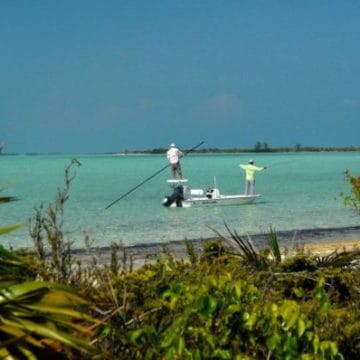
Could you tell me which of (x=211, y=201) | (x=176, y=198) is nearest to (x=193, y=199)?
(x=176, y=198)

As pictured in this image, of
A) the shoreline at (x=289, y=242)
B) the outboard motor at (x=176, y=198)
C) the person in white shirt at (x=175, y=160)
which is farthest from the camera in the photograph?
the outboard motor at (x=176, y=198)

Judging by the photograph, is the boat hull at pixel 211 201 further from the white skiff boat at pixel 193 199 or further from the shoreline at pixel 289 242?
the shoreline at pixel 289 242

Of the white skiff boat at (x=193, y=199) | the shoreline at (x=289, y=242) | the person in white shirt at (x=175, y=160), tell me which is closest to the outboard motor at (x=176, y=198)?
the white skiff boat at (x=193, y=199)

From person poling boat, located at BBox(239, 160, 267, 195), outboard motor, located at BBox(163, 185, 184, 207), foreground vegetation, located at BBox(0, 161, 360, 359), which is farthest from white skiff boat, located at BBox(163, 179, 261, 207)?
foreground vegetation, located at BBox(0, 161, 360, 359)

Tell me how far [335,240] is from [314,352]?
15.5 metres

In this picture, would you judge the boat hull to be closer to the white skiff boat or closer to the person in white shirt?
the white skiff boat

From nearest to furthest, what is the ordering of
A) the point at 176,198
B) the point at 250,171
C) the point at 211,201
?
the point at 250,171, the point at 176,198, the point at 211,201

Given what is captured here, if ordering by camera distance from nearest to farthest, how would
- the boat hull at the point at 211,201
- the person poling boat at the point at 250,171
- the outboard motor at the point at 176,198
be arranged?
the person poling boat at the point at 250,171
the outboard motor at the point at 176,198
the boat hull at the point at 211,201

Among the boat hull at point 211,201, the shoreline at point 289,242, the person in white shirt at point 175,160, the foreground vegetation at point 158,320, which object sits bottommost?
the boat hull at point 211,201

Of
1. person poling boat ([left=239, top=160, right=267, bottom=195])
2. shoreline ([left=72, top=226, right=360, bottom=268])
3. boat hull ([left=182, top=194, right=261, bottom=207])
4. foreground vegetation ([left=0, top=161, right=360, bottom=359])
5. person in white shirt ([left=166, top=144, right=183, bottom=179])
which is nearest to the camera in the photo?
foreground vegetation ([left=0, top=161, right=360, bottom=359])

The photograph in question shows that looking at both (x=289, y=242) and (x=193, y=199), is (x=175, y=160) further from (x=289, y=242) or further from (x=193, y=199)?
(x=289, y=242)

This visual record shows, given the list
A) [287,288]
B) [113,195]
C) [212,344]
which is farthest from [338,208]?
[212,344]

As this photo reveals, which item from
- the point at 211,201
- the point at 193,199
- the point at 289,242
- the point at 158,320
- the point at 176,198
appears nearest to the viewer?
the point at 158,320

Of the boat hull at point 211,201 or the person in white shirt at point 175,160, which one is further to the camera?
the boat hull at point 211,201
